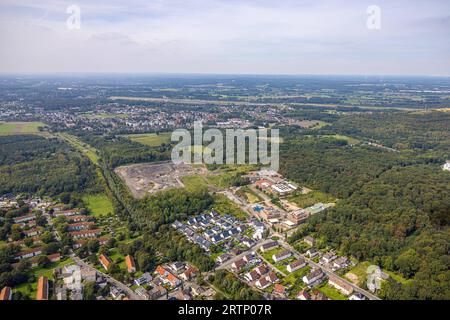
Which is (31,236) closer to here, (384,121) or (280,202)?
(280,202)

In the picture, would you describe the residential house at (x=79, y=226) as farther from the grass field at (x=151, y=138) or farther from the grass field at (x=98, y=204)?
the grass field at (x=151, y=138)

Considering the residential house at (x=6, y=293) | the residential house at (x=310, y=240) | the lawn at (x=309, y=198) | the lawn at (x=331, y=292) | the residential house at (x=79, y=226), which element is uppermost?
the lawn at (x=309, y=198)

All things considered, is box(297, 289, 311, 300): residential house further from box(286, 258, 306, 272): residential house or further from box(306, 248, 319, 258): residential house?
box(306, 248, 319, 258): residential house

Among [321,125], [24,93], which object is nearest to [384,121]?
[321,125]

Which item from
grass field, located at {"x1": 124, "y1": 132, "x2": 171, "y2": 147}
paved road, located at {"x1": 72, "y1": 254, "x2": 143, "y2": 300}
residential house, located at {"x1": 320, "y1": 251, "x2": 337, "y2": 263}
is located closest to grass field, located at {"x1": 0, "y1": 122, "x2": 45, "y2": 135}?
grass field, located at {"x1": 124, "y1": 132, "x2": 171, "y2": 147}

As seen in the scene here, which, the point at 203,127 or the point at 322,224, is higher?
the point at 203,127

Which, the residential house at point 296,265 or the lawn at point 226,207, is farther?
the lawn at point 226,207

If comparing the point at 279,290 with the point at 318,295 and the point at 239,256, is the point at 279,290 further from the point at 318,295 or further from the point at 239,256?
the point at 239,256

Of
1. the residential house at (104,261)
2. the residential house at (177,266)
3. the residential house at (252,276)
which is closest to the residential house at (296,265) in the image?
the residential house at (252,276)
